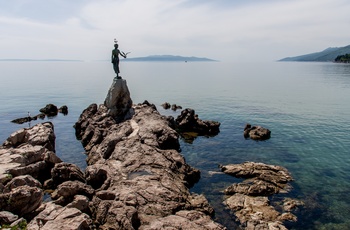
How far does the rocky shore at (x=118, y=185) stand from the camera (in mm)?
18531

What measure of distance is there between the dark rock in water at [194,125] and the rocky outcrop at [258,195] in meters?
17.9

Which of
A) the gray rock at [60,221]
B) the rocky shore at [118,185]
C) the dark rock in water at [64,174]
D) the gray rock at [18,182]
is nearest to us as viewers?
the gray rock at [60,221]

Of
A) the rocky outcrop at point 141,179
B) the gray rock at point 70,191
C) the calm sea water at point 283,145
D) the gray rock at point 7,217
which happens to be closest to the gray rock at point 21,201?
the gray rock at point 7,217

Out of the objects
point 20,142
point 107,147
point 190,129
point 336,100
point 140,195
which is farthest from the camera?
point 336,100

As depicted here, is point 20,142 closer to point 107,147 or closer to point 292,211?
point 107,147

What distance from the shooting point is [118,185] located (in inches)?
955

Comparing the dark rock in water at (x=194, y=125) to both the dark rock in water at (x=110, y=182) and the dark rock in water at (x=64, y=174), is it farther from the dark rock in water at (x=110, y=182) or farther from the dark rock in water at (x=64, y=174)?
the dark rock in water at (x=64, y=174)

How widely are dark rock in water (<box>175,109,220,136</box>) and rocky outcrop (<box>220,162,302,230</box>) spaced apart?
17876 millimetres

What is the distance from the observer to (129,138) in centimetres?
3484

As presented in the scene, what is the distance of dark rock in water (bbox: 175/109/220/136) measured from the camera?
51750 mm

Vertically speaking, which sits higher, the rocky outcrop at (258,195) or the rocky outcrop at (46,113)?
the rocky outcrop at (46,113)

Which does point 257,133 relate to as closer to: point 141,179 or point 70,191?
point 141,179

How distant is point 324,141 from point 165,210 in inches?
1341

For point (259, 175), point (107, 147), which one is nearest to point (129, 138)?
point (107, 147)
